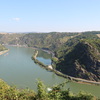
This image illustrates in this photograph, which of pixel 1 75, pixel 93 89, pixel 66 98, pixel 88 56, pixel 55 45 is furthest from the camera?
pixel 55 45

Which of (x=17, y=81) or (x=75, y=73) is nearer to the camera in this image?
(x=17, y=81)

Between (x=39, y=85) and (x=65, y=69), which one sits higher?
(x=39, y=85)

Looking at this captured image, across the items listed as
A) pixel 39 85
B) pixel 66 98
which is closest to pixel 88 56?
pixel 66 98

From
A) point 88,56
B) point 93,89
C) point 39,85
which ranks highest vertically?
point 39,85

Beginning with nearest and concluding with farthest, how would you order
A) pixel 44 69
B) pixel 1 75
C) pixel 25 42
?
pixel 1 75 → pixel 44 69 → pixel 25 42

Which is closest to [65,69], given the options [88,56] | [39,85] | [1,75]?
[88,56]

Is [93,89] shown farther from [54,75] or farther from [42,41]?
[42,41]

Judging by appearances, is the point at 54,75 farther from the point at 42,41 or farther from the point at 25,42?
the point at 25,42
